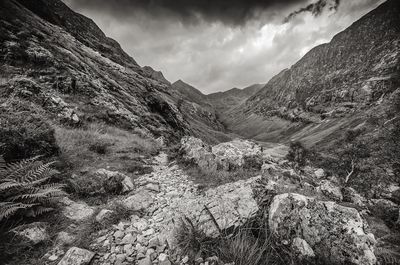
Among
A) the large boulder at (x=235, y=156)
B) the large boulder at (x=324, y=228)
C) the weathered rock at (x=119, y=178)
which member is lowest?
Answer: the weathered rock at (x=119, y=178)

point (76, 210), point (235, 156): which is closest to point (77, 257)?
point (76, 210)

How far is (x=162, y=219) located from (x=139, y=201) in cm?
115

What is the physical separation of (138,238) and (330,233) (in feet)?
12.7

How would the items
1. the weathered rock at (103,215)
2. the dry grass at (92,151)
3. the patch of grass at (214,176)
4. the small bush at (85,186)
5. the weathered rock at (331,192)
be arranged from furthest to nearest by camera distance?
the weathered rock at (331,192)
the dry grass at (92,151)
the patch of grass at (214,176)
the small bush at (85,186)
the weathered rock at (103,215)

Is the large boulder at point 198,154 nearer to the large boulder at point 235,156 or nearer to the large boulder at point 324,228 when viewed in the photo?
the large boulder at point 235,156

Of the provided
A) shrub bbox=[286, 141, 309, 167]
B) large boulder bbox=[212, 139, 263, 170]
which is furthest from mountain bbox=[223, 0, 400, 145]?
large boulder bbox=[212, 139, 263, 170]

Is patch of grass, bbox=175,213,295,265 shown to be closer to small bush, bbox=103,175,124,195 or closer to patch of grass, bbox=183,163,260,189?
patch of grass, bbox=183,163,260,189

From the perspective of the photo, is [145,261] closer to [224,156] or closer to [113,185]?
[113,185]

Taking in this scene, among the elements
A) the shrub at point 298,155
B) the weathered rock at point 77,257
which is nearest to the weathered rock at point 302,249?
the weathered rock at point 77,257

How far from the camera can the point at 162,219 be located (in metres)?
4.73

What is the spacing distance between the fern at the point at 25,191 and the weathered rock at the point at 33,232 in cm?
23

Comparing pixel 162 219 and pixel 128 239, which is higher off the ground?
pixel 162 219

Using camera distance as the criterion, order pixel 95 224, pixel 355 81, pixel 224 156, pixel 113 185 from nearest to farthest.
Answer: pixel 95 224
pixel 113 185
pixel 224 156
pixel 355 81

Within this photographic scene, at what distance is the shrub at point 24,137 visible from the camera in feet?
17.3
